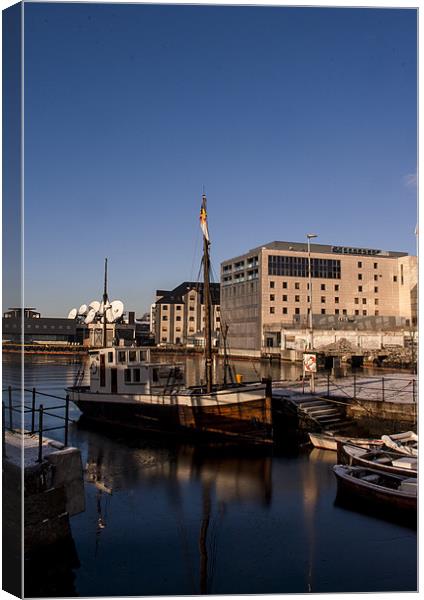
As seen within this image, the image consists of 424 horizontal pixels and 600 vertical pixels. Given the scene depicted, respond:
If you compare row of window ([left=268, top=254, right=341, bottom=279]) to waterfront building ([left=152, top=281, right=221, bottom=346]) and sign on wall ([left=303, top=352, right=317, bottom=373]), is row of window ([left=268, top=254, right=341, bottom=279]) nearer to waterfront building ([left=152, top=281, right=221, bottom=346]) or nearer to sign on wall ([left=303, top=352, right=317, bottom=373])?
waterfront building ([left=152, top=281, right=221, bottom=346])

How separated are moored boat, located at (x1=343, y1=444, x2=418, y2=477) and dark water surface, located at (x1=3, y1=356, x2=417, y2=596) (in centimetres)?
106

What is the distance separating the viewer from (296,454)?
19141 millimetres

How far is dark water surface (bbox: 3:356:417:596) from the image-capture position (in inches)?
343

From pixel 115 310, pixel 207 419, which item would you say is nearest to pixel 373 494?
pixel 207 419

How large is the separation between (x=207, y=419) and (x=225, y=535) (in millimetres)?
11442

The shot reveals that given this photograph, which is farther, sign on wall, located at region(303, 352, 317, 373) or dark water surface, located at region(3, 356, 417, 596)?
sign on wall, located at region(303, 352, 317, 373)

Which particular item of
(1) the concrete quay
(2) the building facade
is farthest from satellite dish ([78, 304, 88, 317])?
(1) the concrete quay

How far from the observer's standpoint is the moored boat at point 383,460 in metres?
13.3

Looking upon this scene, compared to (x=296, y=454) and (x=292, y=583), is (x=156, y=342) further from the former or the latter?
(x=292, y=583)

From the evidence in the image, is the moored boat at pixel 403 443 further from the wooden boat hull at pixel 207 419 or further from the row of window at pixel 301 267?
the row of window at pixel 301 267

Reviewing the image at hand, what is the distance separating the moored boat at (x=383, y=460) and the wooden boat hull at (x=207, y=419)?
6.13 meters

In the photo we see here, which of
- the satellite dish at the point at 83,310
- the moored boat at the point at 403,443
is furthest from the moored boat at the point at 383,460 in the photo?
the satellite dish at the point at 83,310

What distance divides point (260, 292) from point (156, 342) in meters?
37.0

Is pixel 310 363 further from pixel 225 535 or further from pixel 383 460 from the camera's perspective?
pixel 225 535
